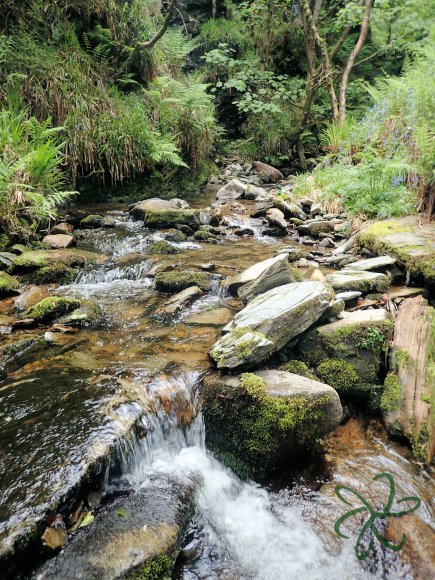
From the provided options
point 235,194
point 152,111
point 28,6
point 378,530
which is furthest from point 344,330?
point 28,6

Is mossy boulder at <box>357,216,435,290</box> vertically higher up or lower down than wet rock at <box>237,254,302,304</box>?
higher up

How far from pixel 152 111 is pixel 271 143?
473 cm

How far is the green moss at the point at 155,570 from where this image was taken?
1.51m

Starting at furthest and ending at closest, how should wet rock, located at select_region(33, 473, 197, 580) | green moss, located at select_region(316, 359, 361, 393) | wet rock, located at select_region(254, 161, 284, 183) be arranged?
wet rock, located at select_region(254, 161, 284, 183) < green moss, located at select_region(316, 359, 361, 393) < wet rock, located at select_region(33, 473, 197, 580)

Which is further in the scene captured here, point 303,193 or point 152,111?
point 152,111

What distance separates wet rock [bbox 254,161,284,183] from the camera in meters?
11.1

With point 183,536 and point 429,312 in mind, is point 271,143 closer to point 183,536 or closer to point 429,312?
point 429,312

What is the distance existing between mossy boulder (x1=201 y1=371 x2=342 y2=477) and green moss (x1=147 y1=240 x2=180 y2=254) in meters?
3.23

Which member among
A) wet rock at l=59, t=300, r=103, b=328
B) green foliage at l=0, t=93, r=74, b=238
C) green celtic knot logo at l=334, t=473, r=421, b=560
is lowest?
green celtic knot logo at l=334, t=473, r=421, b=560

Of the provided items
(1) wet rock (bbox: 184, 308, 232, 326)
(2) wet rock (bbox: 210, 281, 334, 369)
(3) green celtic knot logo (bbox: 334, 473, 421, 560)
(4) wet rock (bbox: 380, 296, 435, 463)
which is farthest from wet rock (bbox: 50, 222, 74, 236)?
(3) green celtic knot logo (bbox: 334, 473, 421, 560)

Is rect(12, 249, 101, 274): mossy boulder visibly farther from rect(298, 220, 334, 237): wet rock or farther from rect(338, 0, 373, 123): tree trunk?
rect(338, 0, 373, 123): tree trunk

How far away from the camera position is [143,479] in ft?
6.83

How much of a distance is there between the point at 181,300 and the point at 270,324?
1.36 m

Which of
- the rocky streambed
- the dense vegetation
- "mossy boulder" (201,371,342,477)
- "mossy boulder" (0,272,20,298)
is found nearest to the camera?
the rocky streambed
